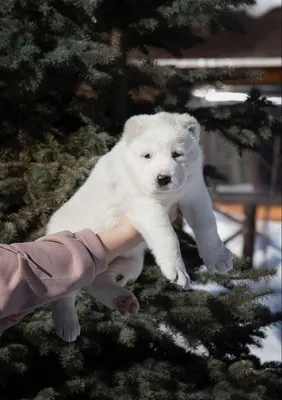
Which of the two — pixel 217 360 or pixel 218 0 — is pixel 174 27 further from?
pixel 217 360

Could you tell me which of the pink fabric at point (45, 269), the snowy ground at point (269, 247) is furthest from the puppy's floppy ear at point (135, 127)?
the snowy ground at point (269, 247)

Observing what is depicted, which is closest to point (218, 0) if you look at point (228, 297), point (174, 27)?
point (174, 27)

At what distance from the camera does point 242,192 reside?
5.99m

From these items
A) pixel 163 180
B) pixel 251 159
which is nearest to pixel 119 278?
pixel 163 180

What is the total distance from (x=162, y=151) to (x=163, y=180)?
0.11 meters

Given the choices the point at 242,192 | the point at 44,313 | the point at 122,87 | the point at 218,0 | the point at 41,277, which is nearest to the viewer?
the point at 41,277

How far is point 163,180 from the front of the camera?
1.49 meters

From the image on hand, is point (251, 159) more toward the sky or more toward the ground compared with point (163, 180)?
more toward the ground

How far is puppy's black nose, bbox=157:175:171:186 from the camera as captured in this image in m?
1.49

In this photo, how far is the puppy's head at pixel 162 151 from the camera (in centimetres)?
151

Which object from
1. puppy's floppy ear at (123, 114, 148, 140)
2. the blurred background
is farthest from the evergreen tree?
puppy's floppy ear at (123, 114, 148, 140)

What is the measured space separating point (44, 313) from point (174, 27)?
5.44ft

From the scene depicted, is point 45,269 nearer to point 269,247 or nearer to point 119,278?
point 119,278

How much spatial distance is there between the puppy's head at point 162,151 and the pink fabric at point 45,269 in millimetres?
220
